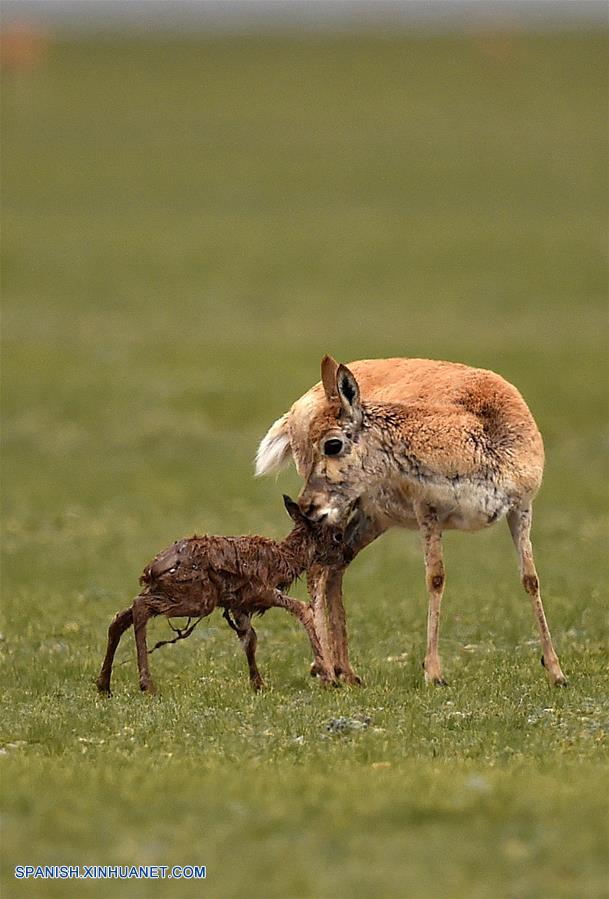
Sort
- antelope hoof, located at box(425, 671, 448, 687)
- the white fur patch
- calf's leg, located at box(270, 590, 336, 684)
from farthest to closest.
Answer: the white fur patch → antelope hoof, located at box(425, 671, 448, 687) → calf's leg, located at box(270, 590, 336, 684)

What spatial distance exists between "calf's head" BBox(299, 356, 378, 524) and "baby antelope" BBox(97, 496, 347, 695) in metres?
0.27

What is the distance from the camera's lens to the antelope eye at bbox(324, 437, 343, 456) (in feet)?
41.9

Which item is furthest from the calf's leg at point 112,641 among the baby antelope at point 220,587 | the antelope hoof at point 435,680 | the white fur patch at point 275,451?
the white fur patch at point 275,451

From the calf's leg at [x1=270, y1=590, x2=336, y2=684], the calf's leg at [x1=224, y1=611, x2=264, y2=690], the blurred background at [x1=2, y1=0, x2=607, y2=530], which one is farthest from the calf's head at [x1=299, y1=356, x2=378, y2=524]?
the blurred background at [x1=2, y1=0, x2=607, y2=530]

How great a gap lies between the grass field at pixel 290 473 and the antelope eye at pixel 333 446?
1.74 metres

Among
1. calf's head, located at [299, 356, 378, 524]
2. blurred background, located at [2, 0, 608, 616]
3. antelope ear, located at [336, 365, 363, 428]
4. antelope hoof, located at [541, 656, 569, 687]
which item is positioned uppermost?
blurred background, located at [2, 0, 608, 616]

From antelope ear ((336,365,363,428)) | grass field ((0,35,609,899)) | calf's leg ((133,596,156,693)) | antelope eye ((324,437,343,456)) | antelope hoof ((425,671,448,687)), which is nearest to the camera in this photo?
grass field ((0,35,609,899))

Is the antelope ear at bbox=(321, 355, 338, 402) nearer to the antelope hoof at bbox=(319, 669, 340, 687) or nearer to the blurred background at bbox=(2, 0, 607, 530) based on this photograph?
the antelope hoof at bbox=(319, 669, 340, 687)

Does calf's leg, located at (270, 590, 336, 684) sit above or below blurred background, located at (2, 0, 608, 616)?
below

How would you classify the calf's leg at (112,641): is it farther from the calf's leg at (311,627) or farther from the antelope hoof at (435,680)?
the antelope hoof at (435,680)

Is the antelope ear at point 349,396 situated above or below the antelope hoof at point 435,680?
above

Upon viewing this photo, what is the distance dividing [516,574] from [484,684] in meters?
6.51

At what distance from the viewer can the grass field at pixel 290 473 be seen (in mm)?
8516

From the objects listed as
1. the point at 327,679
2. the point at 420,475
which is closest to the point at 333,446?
the point at 420,475
